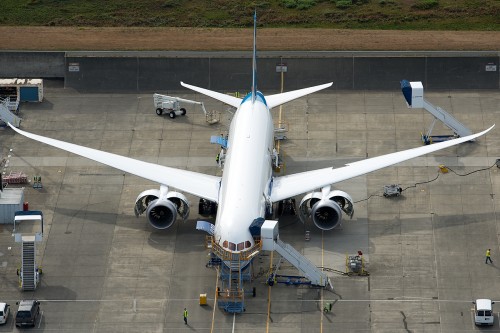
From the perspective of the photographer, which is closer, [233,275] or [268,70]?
[233,275]

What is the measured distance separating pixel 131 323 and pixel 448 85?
2065 inches

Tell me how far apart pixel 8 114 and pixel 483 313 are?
56.2 meters

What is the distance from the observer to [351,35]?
176 meters

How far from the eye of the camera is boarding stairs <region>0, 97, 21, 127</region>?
159 metres

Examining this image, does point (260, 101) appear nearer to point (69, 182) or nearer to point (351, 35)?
point (69, 182)

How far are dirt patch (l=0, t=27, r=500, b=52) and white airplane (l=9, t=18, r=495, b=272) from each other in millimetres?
28232

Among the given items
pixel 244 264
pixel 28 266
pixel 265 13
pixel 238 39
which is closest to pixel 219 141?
pixel 244 264

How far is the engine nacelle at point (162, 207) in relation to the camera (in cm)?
13788

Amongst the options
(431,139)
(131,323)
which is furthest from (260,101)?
(131,323)

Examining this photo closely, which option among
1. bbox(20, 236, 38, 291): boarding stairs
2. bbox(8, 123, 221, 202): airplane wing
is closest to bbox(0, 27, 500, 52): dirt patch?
bbox(8, 123, 221, 202): airplane wing

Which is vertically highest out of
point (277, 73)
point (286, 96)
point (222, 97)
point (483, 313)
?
point (277, 73)

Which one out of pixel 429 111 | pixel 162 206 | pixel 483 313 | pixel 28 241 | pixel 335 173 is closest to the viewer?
pixel 483 313

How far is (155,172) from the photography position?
142 m

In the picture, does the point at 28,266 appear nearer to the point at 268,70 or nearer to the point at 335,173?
the point at 335,173
